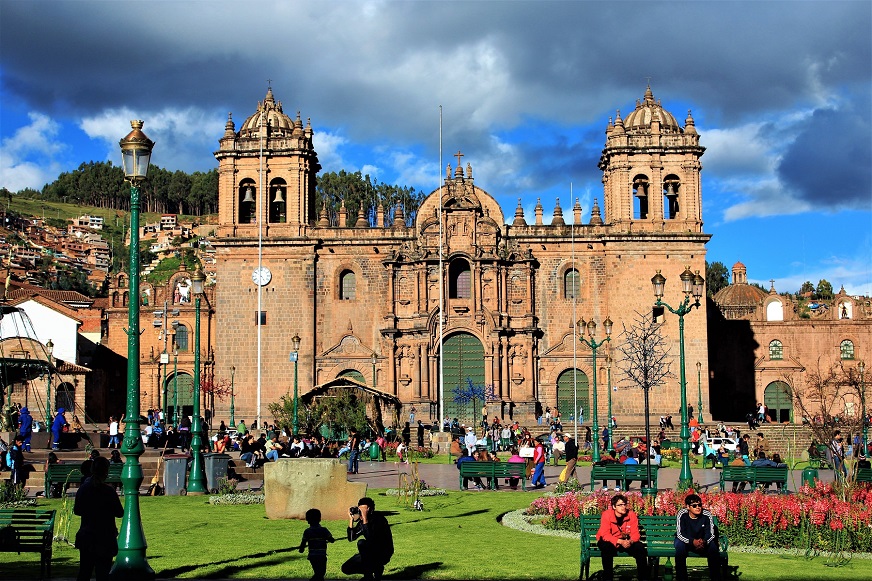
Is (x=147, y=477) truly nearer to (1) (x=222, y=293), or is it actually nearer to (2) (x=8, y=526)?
(2) (x=8, y=526)

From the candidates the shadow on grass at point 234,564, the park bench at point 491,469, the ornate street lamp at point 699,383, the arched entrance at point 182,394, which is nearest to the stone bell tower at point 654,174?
the ornate street lamp at point 699,383

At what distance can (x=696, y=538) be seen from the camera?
509 inches

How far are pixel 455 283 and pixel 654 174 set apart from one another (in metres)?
11.0

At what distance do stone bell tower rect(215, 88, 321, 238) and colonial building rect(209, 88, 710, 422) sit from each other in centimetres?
7

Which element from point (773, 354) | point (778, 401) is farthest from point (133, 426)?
point (773, 354)

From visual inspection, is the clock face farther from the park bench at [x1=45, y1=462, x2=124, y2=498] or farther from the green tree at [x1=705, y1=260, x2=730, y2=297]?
the green tree at [x1=705, y1=260, x2=730, y2=297]

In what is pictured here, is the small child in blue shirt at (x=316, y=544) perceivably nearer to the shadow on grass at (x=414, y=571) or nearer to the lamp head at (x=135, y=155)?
the shadow on grass at (x=414, y=571)

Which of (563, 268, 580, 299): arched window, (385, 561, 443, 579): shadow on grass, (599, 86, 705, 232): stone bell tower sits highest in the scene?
(599, 86, 705, 232): stone bell tower

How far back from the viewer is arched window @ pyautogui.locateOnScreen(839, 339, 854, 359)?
202 feet

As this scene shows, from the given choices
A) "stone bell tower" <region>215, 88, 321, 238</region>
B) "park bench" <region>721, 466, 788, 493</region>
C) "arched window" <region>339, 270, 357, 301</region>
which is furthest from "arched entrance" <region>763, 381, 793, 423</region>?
"park bench" <region>721, 466, 788, 493</region>

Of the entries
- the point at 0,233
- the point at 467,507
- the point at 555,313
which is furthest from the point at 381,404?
the point at 0,233

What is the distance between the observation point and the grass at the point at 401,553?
46.1ft

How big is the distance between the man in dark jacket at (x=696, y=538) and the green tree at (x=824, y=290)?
9820cm

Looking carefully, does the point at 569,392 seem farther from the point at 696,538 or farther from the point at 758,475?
the point at 696,538
